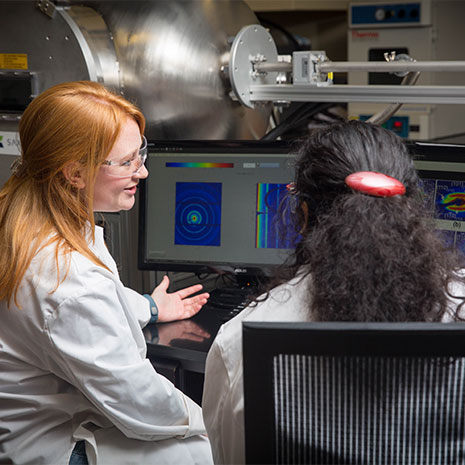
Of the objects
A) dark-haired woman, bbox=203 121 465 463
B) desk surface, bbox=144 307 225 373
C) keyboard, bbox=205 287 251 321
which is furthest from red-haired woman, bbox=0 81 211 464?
keyboard, bbox=205 287 251 321

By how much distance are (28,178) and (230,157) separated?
59cm

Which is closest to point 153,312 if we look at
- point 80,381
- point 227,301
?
point 227,301

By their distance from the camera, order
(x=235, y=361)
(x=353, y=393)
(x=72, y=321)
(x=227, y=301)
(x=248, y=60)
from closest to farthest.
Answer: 1. (x=353, y=393)
2. (x=235, y=361)
3. (x=72, y=321)
4. (x=227, y=301)
5. (x=248, y=60)

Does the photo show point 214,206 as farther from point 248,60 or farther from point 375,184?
point 375,184

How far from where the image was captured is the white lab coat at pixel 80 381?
42.7 inches

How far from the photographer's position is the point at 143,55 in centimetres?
171

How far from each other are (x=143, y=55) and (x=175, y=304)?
67 cm

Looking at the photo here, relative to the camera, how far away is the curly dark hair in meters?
0.77

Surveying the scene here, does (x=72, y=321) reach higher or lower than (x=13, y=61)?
lower

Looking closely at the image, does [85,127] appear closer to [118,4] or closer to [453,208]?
[118,4]

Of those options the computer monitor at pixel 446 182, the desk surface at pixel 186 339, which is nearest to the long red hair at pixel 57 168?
the desk surface at pixel 186 339

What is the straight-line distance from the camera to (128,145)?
1.27 m

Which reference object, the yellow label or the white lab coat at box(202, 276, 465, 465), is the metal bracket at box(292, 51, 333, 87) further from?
the white lab coat at box(202, 276, 465, 465)

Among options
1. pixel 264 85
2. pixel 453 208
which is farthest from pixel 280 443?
pixel 264 85
